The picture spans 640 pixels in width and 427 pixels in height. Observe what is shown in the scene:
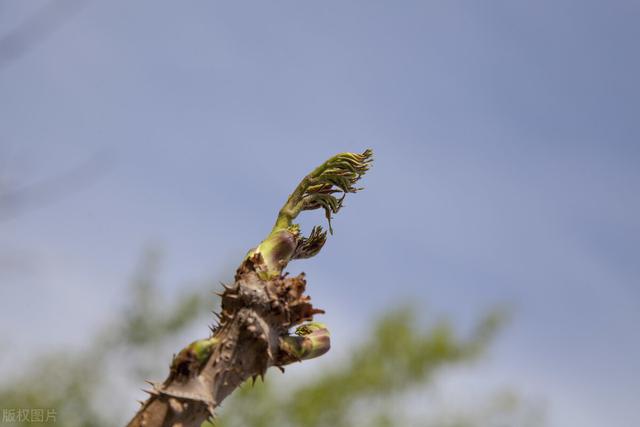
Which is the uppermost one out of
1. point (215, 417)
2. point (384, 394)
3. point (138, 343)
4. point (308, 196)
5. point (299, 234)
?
point (138, 343)

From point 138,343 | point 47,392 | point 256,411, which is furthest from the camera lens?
point 138,343

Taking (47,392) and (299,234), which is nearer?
(299,234)

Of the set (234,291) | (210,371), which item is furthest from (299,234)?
(210,371)

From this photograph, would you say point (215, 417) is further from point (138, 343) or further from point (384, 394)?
point (138, 343)

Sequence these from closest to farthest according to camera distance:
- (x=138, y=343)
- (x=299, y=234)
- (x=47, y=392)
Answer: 1. (x=299, y=234)
2. (x=47, y=392)
3. (x=138, y=343)

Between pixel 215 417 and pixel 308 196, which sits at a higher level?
pixel 308 196

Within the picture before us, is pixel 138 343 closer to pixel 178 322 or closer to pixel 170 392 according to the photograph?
pixel 178 322
